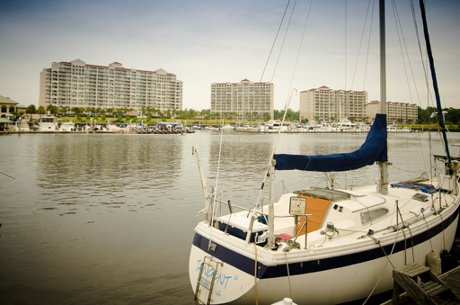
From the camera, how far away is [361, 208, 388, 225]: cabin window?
27.3ft

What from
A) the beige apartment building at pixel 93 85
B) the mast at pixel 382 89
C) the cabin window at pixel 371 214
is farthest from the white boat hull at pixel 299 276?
the beige apartment building at pixel 93 85

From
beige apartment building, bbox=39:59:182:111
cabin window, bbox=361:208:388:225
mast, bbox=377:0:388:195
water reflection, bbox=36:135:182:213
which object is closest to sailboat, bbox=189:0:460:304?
cabin window, bbox=361:208:388:225

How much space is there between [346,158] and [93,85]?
191777 millimetres

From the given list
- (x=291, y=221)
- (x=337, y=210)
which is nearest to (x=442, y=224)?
(x=337, y=210)

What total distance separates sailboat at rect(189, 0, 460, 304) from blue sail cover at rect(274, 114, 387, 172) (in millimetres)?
29

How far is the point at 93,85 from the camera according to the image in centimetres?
17800

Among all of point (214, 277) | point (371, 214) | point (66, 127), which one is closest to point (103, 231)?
point (214, 277)

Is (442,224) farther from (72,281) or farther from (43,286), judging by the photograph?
(43,286)

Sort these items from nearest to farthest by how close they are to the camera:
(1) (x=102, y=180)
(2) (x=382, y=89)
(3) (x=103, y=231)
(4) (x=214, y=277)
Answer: (4) (x=214, y=277), (2) (x=382, y=89), (3) (x=103, y=231), (1) (x=102, y=180)

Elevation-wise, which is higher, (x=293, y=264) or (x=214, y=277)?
(x=293, y=264)

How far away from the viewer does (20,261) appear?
1017 cm

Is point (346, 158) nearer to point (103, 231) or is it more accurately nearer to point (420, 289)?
point (420, 289)

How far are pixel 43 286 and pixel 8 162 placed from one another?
99.7 ft

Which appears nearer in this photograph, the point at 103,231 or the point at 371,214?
the point at 371,214
